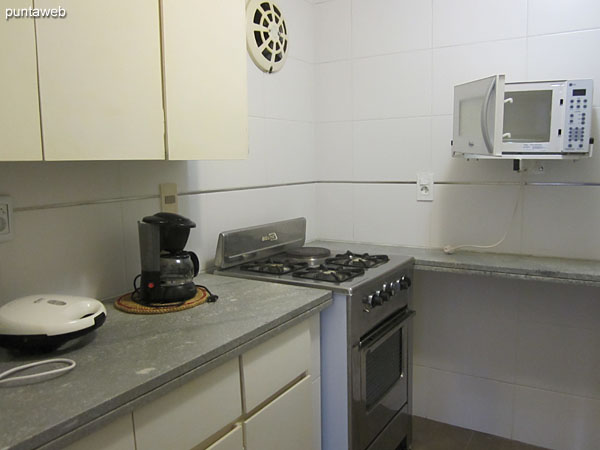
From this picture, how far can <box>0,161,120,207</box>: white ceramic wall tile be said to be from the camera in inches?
51.4

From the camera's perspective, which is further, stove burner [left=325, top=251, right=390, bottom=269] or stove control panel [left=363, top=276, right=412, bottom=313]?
stove burner [left=325, top=251, right=390, bottom=269]

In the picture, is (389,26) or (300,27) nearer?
(389,26)

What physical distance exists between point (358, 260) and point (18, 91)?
4.49ft

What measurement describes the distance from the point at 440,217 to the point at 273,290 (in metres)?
1.04

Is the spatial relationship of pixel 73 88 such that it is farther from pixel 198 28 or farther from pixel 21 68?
pixel 198 28

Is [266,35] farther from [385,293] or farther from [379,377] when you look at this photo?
[379,377]

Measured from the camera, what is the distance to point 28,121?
1017 mm

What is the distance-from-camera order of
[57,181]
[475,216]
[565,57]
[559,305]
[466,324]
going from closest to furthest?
[57,181] < [565,57] < [559,305] < [475,216] < [466,324]

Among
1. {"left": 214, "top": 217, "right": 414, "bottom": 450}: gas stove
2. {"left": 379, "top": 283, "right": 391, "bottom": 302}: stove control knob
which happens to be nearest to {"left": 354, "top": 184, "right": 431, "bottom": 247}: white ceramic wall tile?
{"left": 214, "top": 217, "right": 414, "bottom": 450}: gas stove

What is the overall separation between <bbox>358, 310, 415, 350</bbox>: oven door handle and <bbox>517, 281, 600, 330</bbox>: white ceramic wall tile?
54cm

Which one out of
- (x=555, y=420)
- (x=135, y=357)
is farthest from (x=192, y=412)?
(x=555, y=420)

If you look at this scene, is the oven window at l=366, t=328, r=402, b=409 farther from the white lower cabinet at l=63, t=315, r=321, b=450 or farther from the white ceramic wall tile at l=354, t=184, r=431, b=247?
the white ceramic wall tile at l=354, t=184, r=431, b=247

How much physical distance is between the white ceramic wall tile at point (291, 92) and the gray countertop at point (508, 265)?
0.78 metres

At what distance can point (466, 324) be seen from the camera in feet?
7.76
